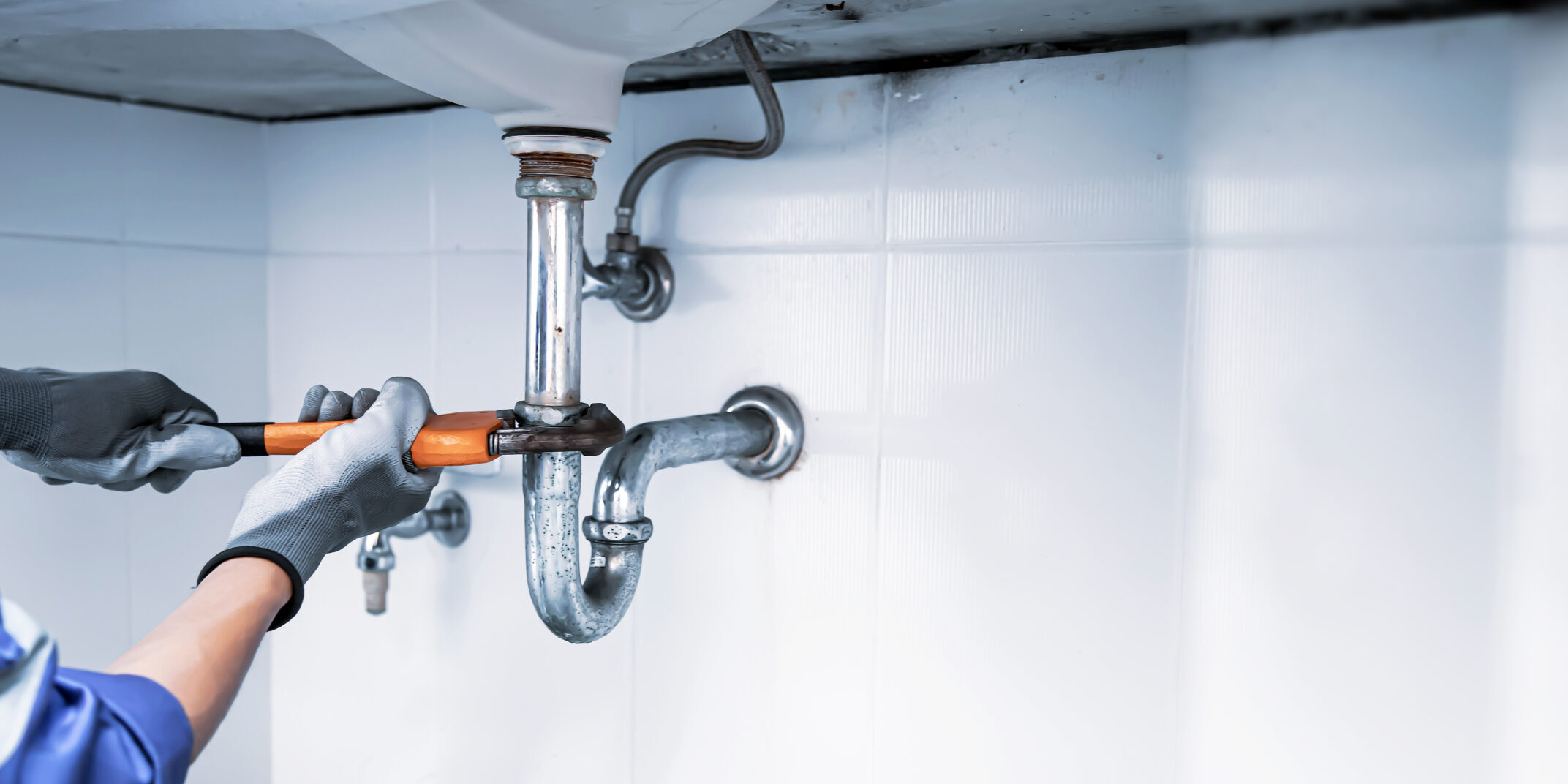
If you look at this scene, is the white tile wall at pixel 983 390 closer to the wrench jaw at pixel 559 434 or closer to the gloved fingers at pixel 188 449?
the wrench jaw at pixel 559 434

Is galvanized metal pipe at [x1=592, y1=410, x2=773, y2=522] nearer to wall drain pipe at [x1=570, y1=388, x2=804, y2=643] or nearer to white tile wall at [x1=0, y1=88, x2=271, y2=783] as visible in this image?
wall drain pipe at [x1=570, y1=388, x2=804, y2=643]

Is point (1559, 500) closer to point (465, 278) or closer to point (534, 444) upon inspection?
point (534, 444)

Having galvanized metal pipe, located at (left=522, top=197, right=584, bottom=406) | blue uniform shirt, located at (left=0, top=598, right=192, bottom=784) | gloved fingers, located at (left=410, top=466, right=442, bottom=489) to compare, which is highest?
galvanized metal pipe, located at (left=522, top=197, right=584, bottom=406)

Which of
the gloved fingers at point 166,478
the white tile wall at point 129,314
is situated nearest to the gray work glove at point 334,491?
the gloved fingers at point 166,478

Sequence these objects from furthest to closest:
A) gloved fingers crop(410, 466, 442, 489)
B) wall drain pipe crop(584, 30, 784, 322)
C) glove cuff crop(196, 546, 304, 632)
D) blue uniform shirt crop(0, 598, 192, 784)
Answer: wall drain pipe crop(584, 30, 784, 322)
gloved fingers crop(410, 466, 442, 489)
glove cuff crop(196, 546, 304, 632)
blue uniform shirt crop(0, 598, 192, 784)

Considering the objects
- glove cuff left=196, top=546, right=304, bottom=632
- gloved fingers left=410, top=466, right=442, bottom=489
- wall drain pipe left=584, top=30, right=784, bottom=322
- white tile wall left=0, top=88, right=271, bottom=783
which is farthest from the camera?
white tile wall left=0, top=88, right=271, bottom=783

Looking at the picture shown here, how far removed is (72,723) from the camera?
34 centimetres

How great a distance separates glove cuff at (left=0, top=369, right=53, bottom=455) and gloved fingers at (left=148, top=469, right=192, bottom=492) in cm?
6

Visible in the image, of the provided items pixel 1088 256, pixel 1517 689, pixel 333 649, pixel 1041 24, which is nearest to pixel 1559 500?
pixel 1517 689

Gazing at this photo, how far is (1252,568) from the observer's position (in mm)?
642

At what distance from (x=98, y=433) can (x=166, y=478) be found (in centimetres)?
5

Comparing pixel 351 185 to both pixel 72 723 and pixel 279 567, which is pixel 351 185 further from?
pixel 72 723

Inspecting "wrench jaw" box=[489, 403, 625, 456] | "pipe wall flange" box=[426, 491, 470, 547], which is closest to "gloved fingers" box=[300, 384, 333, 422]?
"wrench jaw" box=[489, 403, 625, 456]

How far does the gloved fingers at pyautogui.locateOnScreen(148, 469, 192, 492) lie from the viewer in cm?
63
